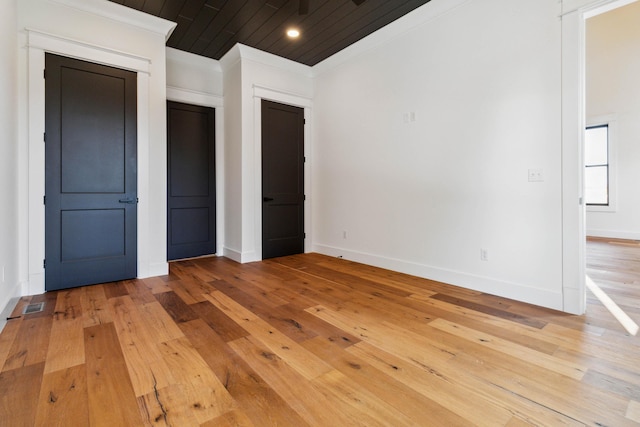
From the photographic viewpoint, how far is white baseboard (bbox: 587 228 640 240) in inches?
243

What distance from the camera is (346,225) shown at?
15.3ft

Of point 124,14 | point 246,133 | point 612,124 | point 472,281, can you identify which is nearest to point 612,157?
point 612,124

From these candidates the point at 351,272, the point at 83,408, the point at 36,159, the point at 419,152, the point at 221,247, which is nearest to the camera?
the point at 83,408

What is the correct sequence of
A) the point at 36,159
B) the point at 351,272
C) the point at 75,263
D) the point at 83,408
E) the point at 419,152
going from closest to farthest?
the point at 83,408
the point at 36,159
the point at 75,263
the point at 419,152
the point at 351,272

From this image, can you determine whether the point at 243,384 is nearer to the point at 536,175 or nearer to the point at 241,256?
the point at 536,175

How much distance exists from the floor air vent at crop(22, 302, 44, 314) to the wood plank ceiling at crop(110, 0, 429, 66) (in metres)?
3.17

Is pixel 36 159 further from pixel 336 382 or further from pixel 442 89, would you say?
pixel 442 89

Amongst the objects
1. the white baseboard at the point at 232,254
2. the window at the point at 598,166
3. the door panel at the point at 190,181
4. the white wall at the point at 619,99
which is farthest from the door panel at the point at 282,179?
the white wall at the point at 619,99

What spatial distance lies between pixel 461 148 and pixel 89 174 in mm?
4025

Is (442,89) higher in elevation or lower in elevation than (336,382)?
higher

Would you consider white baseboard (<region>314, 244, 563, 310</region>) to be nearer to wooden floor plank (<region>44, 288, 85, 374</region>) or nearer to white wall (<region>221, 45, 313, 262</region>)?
white wall (<region>221, 45, 313, 262</region>)

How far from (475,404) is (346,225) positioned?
3345mm

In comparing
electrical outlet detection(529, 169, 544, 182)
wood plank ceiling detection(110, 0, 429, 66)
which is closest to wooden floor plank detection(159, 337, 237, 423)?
electrical outlet detection(529, 169, 544, 182)

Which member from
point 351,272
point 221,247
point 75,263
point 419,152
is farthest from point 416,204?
point 75,263
